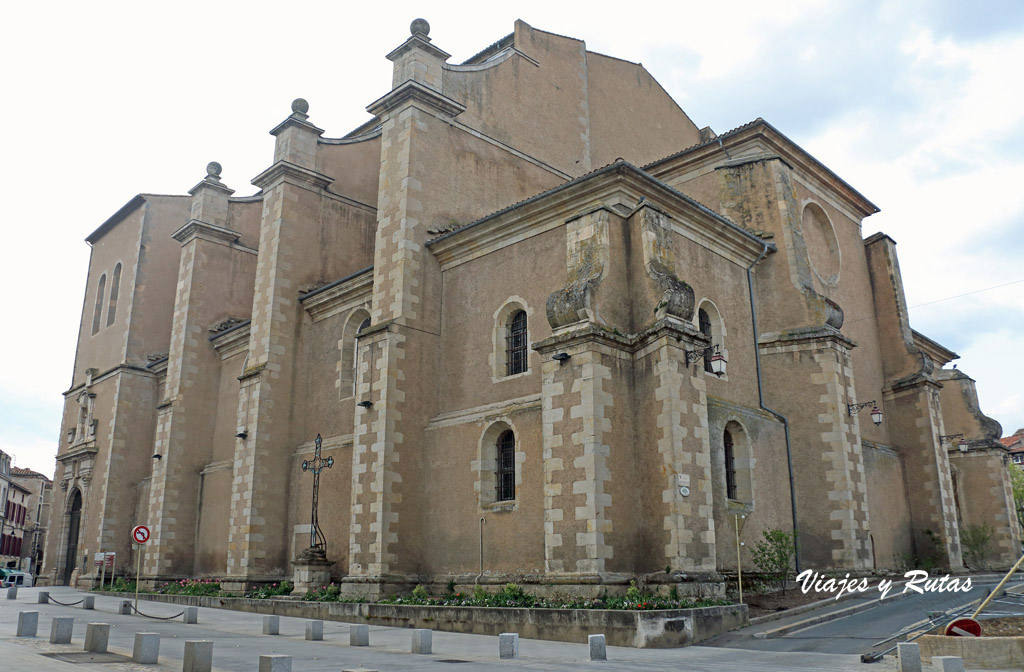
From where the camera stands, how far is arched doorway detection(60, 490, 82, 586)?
116 ft

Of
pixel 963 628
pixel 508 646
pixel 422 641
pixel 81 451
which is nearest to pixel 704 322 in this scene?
pixel 963 628

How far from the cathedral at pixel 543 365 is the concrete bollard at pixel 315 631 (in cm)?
417

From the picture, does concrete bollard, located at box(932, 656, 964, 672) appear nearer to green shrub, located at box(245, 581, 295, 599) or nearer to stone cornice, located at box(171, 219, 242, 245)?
green shrub, located at box(245, 581, 295, 599)

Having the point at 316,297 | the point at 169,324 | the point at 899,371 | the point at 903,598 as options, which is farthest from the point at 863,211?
the point at 169,324

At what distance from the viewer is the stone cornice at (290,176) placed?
86.2ft

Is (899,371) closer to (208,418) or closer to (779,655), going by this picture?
(779,655)

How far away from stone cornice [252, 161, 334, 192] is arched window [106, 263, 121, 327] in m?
14.5

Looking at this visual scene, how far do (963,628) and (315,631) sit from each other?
33.5 ft

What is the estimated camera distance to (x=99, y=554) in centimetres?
3050

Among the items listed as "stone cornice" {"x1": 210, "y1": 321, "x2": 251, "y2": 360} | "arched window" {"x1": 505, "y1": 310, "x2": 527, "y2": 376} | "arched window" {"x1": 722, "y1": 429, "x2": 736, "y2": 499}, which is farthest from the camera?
"stone cornice" {"x1": 210, "y1": 321, "x2": 251, "y2": 360}

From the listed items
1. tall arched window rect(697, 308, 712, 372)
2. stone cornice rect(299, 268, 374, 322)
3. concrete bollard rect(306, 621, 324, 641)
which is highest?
stone cornice rect(299, 268, 374, 322)

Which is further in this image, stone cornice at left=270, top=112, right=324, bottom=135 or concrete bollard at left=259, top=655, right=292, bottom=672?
stone cornice at left=270, top=112, right=324, bottom=135

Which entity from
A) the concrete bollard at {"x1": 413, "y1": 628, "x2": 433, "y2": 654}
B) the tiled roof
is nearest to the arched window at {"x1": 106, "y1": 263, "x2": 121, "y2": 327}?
the concrete bollard at {"x1": 413, "y1": 628, "x2": 433, "y2": 654}

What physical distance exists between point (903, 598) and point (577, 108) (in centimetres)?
1818
